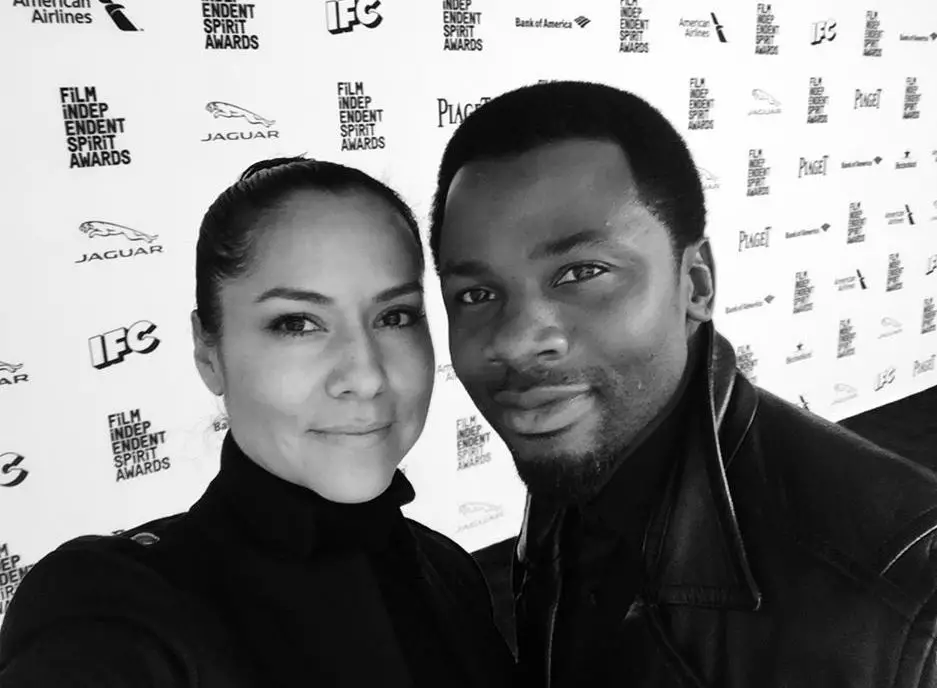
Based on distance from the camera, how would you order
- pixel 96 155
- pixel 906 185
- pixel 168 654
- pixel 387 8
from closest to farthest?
pixel 168 654, pixel 96 155, pixel 387 8, pixel 906 185

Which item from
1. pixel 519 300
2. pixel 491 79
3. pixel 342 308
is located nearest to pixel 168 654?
pixel 342 308

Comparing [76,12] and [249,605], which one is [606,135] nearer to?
[249,605]

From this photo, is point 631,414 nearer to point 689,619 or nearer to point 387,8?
point 689,619

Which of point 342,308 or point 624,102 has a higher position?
point 624,102

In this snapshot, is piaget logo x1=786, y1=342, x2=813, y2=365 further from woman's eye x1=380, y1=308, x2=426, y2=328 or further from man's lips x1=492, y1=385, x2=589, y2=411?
woman's eye x1=380, y1=308, x2=426, y2=328

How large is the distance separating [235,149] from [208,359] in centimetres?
139

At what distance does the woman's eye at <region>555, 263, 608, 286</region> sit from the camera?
38.3 inches

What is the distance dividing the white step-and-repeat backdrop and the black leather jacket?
1.64 m

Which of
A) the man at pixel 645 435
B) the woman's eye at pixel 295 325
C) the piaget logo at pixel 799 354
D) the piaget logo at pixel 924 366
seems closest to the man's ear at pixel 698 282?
the man at pixel 645 435

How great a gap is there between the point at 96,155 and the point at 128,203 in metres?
0.14

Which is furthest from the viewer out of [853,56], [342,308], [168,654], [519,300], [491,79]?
[853,56]

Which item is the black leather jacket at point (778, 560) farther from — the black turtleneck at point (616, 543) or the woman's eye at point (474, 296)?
the woman's eye at point (474, 296)

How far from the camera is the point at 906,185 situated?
4.34 meters

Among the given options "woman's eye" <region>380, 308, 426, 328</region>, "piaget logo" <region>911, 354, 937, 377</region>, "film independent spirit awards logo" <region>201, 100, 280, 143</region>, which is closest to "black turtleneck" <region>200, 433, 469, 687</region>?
"woman's eye" <region>380, 308, 426, 328</region>
